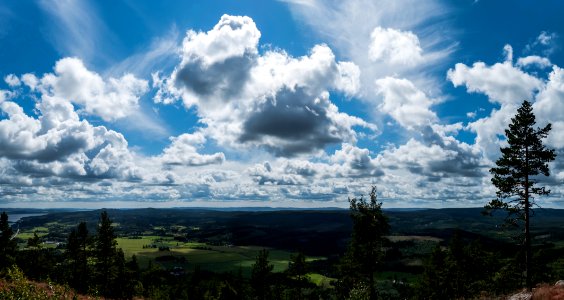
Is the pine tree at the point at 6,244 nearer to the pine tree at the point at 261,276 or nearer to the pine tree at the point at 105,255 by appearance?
the pine tree at the point at 105,255

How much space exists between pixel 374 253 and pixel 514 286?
43.8 m

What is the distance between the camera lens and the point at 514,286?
68812 millimetres

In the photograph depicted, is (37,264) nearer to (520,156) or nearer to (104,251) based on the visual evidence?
(104,251)

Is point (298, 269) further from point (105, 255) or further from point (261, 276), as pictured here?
point (105, 255)

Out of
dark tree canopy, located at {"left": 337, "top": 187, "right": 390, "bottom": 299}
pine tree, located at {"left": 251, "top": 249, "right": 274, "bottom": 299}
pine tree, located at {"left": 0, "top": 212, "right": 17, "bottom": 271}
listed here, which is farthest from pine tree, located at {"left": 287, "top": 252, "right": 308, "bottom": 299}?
pine tree, located at {"left": 0, "top": 212, "right": 17, "bottom": 271}

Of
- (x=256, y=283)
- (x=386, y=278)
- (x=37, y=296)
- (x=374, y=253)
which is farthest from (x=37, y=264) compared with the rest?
(x=386, y=278)

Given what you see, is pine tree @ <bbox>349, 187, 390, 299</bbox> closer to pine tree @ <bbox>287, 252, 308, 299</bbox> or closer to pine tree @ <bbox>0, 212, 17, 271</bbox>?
pine tree @ <bbox>287, 252, 308, 299</bbox>

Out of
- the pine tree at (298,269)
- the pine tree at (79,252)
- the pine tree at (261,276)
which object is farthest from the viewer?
the pine tree at (261,276)

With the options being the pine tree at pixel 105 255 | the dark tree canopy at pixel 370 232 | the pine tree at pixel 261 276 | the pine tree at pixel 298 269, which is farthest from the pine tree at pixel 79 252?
the dark tree canopy at pixel 370 232

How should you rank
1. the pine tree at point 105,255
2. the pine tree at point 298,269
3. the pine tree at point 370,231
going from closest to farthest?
the pine tree at point 370,231
the pine tree at point 105,255
the pine tree at point 298,269

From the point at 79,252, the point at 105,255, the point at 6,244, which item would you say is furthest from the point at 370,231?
the point at 6,244

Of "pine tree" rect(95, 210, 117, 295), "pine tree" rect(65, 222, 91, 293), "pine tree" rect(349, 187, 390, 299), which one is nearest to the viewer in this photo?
"pine tree" rect(349, 187, 390, 299)

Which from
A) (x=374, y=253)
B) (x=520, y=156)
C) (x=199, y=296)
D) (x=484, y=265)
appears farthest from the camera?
(x=199, y=296)

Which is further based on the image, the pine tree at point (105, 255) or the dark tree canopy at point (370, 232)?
the pine tree at point (105, 255)
